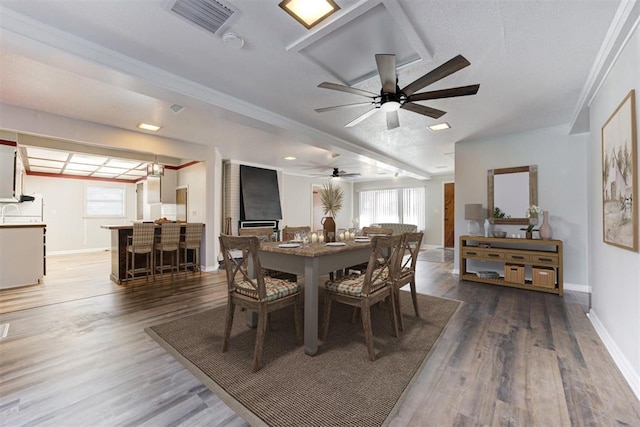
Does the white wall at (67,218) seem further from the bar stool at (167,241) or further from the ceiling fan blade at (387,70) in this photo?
the ceiling fan blade at (387,70)

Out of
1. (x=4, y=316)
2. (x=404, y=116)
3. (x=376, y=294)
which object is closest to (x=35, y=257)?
(x=4, y=316)

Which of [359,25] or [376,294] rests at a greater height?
[359,25]

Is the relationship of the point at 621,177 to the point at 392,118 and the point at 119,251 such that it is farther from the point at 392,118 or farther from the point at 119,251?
the point at 119,251

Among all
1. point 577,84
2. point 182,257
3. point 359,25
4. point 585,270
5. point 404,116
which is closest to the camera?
point 359,25

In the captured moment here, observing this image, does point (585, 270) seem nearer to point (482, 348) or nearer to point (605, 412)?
point (482, 348)

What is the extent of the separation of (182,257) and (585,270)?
696cm

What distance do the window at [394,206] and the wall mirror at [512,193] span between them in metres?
4.84

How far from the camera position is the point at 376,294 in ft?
7.78

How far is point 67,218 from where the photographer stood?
27.9ft

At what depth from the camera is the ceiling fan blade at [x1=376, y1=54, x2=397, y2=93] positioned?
1.95m

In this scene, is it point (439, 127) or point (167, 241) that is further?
point (167, 241)

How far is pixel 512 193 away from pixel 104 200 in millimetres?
11538

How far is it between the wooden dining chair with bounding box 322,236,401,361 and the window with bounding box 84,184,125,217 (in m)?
10.0

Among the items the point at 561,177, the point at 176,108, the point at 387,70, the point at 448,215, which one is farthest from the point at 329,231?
the point at 448,215
